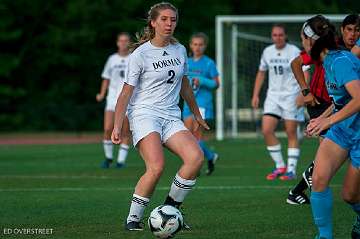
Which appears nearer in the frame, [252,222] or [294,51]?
[252,222]

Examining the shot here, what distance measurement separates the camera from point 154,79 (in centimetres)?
894

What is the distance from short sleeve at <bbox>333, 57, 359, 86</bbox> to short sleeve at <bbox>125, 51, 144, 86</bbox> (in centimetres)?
200

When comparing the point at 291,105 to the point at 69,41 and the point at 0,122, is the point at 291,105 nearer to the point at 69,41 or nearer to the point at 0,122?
the point at 0,122

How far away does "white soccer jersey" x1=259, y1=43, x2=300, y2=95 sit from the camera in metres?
14.6

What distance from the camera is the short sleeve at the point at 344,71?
758 centimetres

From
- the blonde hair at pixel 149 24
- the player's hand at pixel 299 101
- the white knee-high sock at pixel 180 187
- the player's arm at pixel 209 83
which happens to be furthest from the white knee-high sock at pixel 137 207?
the player's arm at pixel 209 83

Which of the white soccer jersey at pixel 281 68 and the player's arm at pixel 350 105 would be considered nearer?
the player's arm at pixel 350 105

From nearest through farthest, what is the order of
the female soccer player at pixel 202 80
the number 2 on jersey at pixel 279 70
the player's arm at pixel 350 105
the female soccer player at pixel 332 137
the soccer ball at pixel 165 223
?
the player's arm at pixel 350 105 → the female soccer player at pixel 332 137 → the soccer ball at pixel 165 223 → the number 2 on jersey at pixel 279 70 → the female soccer player at pixel 202 80

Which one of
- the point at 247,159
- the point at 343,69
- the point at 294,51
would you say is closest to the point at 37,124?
the point at 247,159

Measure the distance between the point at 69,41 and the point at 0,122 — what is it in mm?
4815

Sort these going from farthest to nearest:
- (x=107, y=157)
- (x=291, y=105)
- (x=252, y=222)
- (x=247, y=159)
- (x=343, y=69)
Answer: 1. (x=247, y=159)
2. (x=107, y=157)
3. (x=291, y=105)
4. (x=252, y=222)
5. (x=343, y=69)

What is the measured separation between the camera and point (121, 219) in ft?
32.1

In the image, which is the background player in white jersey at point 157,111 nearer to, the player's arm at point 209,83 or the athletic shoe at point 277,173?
the athletic shoe at point 277,173

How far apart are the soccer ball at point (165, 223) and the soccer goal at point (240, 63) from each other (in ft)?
56.4
